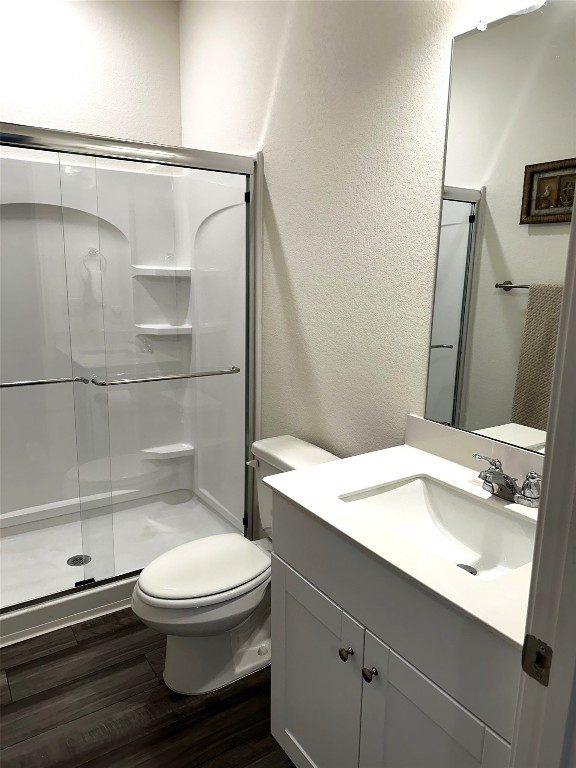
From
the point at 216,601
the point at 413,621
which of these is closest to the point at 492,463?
the point at 413,621

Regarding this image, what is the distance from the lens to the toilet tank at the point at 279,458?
194cm

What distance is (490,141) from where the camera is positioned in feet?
4.64

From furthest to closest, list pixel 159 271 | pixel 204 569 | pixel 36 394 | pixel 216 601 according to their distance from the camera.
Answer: pixel 36 394 → pixel 159 271 → pixel 204 569 → pixel 216 601

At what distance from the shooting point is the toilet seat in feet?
5.56

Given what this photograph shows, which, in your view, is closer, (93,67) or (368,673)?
(368,673)

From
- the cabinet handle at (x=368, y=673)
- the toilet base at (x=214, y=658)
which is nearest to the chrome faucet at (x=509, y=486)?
the cabinet handle at (x=368, y=673)

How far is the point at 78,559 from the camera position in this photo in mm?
2445

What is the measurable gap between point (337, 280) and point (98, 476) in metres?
1.44

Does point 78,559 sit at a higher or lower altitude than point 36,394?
lower

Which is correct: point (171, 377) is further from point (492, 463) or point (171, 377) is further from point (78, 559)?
point (492, 463)

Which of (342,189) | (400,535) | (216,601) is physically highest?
(342,189)

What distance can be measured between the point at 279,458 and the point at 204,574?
47 cm

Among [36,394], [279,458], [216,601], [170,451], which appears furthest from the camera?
[170,451]

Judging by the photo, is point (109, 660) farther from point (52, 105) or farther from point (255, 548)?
point (52, 105)
